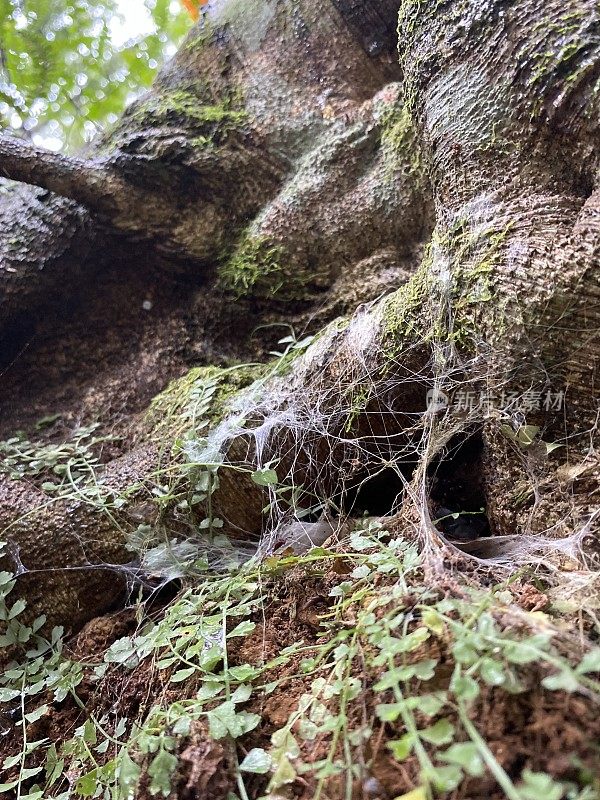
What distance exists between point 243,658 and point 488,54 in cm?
141

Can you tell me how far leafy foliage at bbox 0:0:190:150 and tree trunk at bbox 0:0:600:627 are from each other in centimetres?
134

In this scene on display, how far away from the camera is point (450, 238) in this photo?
4.26 feet

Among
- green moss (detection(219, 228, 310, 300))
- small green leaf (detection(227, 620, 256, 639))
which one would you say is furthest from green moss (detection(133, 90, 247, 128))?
small green leaf (detection(227, 620, 256, 639))

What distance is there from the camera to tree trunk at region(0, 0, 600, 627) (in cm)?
115

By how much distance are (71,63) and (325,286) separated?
2.50m

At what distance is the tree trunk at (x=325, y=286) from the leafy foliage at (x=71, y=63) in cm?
134

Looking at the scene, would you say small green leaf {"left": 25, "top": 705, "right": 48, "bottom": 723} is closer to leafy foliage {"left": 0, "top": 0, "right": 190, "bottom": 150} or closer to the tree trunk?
the tree trunk

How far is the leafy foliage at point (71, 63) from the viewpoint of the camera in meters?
3.03

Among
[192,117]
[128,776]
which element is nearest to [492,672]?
[128,776]

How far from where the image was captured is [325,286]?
1839mm

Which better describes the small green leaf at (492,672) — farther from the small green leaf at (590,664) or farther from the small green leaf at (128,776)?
the small green leaf at (128,776)

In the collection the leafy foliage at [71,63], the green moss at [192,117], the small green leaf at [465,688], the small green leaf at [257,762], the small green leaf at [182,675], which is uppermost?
the leafy foliage at [71,63]
